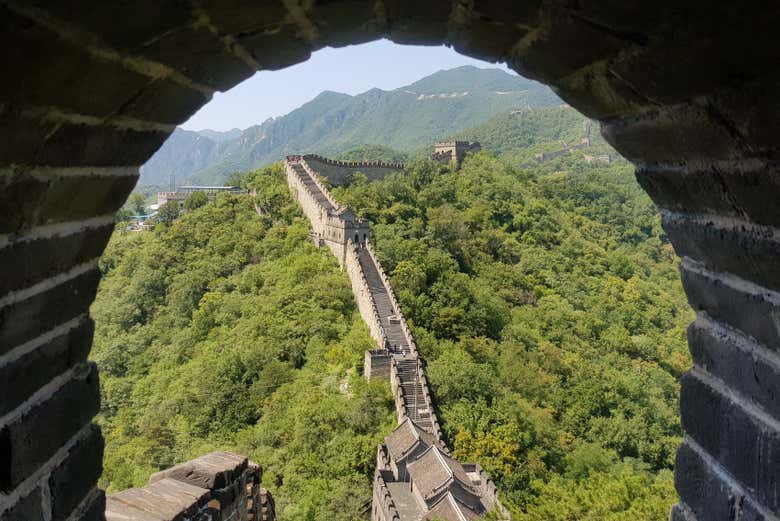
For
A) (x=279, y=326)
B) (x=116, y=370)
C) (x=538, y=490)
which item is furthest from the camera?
(x=116, y=370)

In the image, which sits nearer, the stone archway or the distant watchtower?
the stone archway

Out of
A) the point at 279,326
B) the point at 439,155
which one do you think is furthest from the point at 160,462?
the point at 439,155

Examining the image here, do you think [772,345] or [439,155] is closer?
[772,345]

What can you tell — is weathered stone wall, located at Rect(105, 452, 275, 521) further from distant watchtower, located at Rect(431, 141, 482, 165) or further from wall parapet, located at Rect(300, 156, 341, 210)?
distant watchtower, located at Rect(431, 141, 482, 165)

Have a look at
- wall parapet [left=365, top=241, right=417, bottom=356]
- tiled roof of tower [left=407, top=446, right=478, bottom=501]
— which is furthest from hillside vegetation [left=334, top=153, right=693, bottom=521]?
tiled roof of tower [left=407, top=446, right=478, bottom=501]

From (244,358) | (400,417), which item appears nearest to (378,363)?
(400,417)

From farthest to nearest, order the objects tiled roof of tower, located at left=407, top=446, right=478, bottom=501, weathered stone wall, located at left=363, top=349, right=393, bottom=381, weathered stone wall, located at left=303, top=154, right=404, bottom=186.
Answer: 1. weathered stone wall, located at left=303, top=154, right=404, bottom=186
2. weathered stone wall, located at left=363, top=349, right=393, bottom=381
3. tiled roof of tower, located at left=407, top=446, right=478, bottom=501

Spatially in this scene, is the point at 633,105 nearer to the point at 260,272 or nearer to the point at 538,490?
the point at 538,490

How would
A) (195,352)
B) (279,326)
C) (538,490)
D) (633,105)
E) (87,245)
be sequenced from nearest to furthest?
(633,105)
(87,245)
(538,490)
(279,326)
(195,352)
